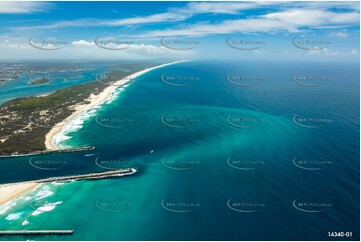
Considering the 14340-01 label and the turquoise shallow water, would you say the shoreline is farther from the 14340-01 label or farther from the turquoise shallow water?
the 14340-01 label

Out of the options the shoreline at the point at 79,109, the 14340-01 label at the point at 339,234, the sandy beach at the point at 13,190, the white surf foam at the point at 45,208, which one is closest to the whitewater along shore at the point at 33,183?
the sandy beach at the point at 13,190

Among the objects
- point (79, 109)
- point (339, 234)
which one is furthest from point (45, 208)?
point (79, 109)

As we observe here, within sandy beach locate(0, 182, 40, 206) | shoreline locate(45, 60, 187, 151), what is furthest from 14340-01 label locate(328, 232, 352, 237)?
shoreline locate(45, 60, 187, 151)

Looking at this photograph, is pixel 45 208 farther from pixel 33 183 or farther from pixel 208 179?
pixel 208 179

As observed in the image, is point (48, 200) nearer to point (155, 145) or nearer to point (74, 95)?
point (155, 145)

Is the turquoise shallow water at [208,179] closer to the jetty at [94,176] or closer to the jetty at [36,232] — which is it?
the jetty at [36,232]

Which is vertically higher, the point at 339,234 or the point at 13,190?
the point at 13,190
